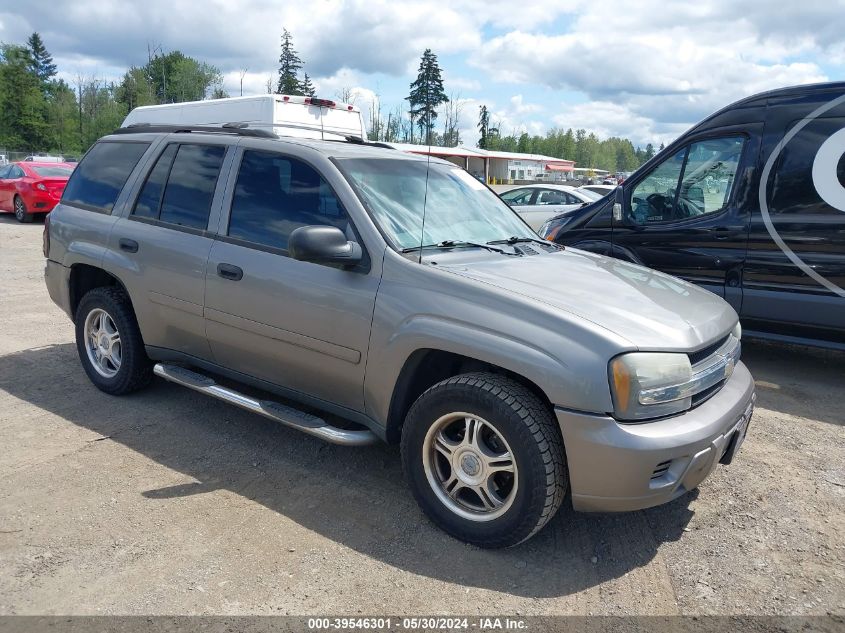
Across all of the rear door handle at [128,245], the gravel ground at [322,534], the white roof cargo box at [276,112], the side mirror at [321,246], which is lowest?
the gravel ground at [322,534]

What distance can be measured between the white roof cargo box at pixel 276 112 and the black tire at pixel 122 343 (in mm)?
6081

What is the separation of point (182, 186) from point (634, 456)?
335cm

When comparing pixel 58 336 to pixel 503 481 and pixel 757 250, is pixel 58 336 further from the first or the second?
pixel 757 250

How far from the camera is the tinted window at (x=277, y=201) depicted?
387 centimetres

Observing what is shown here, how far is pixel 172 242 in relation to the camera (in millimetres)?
4434

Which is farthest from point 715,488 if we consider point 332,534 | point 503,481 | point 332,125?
point 332,125

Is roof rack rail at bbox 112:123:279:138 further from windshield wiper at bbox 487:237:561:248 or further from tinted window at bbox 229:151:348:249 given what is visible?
windshield wiper at bbox 487:237:561:248

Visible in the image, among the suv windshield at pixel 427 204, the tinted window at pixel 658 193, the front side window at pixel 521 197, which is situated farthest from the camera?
the front side window at pixel 521 197

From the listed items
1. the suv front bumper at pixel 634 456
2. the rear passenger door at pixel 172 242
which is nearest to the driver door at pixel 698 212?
the suv front bumper at pixel 634 456

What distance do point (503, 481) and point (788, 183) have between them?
4284mm

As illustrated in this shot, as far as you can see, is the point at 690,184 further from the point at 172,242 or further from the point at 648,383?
the point at 172,242

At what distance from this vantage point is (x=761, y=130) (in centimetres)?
610

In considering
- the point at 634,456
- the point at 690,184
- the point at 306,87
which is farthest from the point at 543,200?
the point at 306,87

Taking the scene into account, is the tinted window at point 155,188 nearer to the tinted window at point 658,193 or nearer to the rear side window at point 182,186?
→ the rear side window at point 182,186
